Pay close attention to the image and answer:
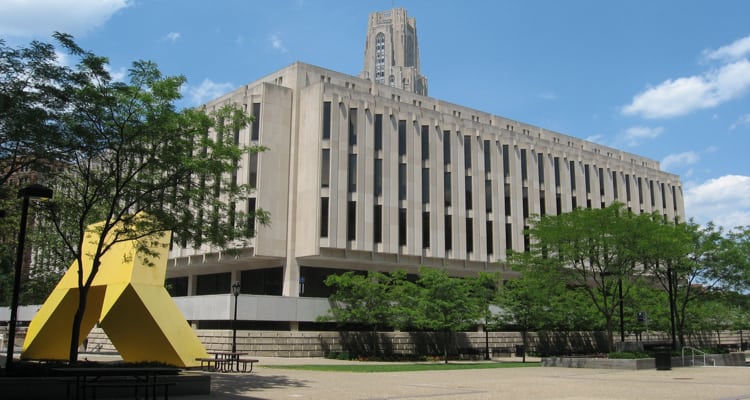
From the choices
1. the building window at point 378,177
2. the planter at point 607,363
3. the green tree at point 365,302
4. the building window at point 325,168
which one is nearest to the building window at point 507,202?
the building window at point 378,177

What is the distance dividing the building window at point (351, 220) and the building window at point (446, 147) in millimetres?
10612

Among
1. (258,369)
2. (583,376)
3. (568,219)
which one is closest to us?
(583,376)

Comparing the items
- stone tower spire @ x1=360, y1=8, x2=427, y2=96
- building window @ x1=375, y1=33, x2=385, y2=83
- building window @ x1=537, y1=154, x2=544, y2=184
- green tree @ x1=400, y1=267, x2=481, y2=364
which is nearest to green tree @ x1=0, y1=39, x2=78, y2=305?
green tree @ x1=400, y1=267, x2=481, y2=364

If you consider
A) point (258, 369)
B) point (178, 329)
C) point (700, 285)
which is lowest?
point (258, 369)

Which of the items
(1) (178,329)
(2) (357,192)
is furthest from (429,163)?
(1) (178,329)

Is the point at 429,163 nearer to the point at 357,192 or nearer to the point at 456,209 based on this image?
the point at 456,209

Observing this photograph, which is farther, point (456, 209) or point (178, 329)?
point (456, 209)

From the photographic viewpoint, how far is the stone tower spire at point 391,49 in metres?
174

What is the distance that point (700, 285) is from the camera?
4172 cm

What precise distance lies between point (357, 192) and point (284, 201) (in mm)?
5338

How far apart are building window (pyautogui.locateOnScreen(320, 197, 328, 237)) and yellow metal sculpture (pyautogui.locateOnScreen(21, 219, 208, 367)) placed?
872 inches

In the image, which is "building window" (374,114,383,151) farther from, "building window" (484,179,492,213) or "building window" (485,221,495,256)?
"building window" (485,221,495,256)

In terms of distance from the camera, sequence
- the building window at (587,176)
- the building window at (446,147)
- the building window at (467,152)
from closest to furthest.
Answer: the building window at (446,147), the building window at (467,152), the building window at (587,176)

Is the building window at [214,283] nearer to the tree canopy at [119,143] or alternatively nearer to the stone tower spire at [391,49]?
the tree canopy at [119,143]
